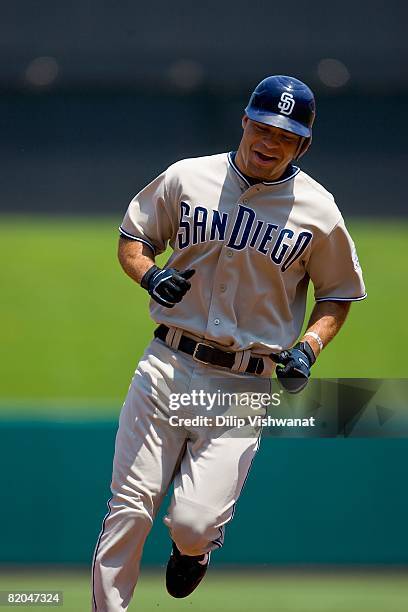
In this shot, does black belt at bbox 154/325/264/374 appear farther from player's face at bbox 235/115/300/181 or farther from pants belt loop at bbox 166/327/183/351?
player's face at bbox 235/115/300/181

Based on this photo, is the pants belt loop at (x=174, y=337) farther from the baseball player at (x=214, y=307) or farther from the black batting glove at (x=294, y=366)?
the black batting glove at (x=294, y=366)

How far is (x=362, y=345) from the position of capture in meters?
7.54

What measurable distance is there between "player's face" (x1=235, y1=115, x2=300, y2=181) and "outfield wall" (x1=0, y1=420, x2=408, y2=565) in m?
1.33

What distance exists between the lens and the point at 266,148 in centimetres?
232

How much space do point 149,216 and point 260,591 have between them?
1356 millimetres

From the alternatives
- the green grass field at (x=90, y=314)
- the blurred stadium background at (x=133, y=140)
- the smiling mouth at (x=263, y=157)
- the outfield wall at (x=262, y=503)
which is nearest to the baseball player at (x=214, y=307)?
the smiling mouth at (x=263, y=157)

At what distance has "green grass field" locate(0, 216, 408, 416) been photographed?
689cm

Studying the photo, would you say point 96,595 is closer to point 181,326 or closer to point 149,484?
point 149,484

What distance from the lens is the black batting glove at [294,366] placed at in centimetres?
227

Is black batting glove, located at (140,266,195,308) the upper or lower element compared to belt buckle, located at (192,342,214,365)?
upper

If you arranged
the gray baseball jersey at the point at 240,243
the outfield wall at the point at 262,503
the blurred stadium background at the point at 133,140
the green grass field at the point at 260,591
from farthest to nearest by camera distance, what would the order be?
1. the blurred stadium background at the point at 133,140
2. the outfield wall at the point at 262,503
3. the green grass field at the point at 260,591
4. the gray baseball jersey at the point at 240,243

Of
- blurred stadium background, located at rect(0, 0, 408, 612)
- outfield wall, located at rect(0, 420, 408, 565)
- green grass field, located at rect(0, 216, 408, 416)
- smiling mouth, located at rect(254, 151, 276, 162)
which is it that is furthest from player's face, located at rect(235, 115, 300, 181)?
blurred stadium background, located at rect(0, 0, 408, 612)

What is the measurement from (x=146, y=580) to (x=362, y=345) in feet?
14.6

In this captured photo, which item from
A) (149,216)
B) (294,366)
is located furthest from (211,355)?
(149,216)
